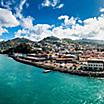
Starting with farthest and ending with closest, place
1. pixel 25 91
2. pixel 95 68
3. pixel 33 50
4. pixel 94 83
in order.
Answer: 1. pixel 33 50
2. pixel 95 68
3. pixel 94 83
4. pixel 25 91

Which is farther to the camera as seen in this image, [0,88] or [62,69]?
[62,69]

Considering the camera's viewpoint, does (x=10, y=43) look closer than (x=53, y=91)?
No

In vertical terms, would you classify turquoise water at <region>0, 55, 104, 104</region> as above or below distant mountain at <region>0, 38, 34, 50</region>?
below

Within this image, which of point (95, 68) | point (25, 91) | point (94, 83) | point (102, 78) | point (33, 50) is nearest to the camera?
point (25, 91)

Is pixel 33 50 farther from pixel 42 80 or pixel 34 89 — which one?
pixel 34 89

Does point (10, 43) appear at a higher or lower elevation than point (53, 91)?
higher

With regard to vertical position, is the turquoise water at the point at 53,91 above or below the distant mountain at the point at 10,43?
below

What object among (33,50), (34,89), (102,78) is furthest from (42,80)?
(33,50)

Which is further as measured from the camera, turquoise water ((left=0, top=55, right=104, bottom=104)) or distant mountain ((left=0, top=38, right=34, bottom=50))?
distant mountain ((left=0, top=38, right=34, bottom=50))

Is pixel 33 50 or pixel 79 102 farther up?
pixel 33 50

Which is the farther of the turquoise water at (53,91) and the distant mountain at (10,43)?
the distant mountain at (10,43)
